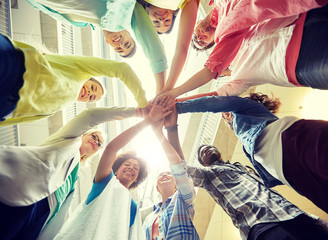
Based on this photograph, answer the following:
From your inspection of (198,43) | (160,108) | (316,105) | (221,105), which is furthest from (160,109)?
(316,105)

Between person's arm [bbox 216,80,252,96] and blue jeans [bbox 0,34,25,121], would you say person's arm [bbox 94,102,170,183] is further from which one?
blue jeans [bbox 0,34,25,121]

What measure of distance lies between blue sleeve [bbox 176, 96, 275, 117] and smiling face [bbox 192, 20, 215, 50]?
1023mm

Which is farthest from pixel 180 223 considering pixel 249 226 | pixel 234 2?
pixel 234 2

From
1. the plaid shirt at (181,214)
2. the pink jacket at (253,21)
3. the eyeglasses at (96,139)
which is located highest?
the pink jacket at (253,21)

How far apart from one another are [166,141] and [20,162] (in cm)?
107

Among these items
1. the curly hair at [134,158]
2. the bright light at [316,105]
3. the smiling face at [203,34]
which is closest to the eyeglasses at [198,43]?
the smiling face at [203,34]

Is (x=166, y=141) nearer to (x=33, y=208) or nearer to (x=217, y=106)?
(x=217, y=106)

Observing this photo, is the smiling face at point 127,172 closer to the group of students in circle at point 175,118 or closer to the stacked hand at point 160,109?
the group of students in circle at point 175,118

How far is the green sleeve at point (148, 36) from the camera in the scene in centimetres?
129

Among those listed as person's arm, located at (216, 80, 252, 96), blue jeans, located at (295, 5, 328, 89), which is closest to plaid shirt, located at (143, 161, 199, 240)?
person's arm, located at (216, 80, 252, 96)

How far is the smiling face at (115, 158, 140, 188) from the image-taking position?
73.7 inches

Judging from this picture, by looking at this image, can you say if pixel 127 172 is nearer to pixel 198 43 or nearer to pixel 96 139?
pixel 96 139

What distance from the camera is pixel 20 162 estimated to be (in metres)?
0.71

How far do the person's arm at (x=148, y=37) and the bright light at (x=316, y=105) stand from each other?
290 centimetres
